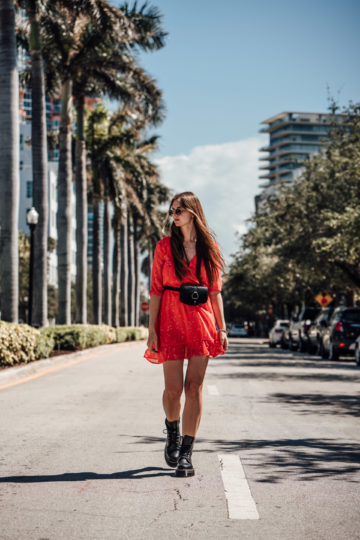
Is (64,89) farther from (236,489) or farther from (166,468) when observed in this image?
(236,489)

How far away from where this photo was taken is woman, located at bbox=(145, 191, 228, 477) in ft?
19.6

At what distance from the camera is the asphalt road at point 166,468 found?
479cm

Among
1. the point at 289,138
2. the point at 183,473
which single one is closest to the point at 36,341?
the point at 183,473

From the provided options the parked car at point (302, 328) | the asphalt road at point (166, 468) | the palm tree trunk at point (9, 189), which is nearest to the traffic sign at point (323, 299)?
the parked car at point (302, 328)

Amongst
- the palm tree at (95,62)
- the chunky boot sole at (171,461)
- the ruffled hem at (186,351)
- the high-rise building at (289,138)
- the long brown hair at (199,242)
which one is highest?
the high-rise building at (289,138)

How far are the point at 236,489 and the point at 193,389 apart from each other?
2.60 ft

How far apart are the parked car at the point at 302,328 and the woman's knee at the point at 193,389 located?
91.0ft

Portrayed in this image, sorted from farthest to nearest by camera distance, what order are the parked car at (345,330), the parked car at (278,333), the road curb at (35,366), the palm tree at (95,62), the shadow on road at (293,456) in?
the parked car at (278,333)
the palm tree at (95,62)
the parked car at (345,330)
the road curb at (35,366)
the shadow on road at (293,456)

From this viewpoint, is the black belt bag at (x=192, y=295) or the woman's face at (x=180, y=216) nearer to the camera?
the black belt bag at (x=192, y=295)

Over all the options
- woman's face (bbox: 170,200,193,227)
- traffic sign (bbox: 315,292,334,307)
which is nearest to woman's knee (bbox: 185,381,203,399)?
woman's face (bbox: 170,200,193,227)

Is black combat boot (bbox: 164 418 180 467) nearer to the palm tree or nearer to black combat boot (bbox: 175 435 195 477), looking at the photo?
black combat boot (bbox: 175 435 195 477)

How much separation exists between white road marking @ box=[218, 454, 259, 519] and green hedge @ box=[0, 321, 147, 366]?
1013 centimetres

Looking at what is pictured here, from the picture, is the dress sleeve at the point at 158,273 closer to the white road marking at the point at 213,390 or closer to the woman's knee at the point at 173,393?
the woman's knee at the point at 173,393

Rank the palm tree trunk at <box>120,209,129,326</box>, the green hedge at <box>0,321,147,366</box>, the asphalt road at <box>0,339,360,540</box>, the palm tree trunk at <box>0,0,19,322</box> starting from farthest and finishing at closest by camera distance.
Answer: the palm tree trunk at <box>120,209,129,326</box> → the palm tree trunk at <box>0,0,19,322</box> → the green hedge at <box>0,321,147,366</box> → the asphalt road at <box>0,339,360,540</box>
